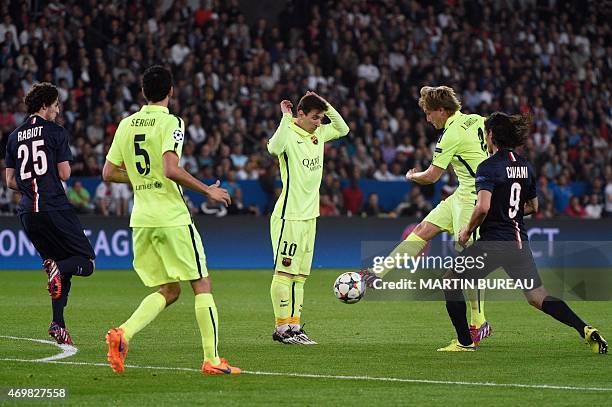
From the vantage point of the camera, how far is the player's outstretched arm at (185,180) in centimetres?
875

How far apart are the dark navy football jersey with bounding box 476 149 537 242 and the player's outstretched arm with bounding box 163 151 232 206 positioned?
2.56 meters

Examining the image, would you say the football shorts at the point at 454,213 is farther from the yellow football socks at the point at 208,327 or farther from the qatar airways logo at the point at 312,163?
the yellow football socks at the point at 208,327

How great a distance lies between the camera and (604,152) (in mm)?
28766

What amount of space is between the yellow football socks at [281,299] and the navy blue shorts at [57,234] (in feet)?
6.01

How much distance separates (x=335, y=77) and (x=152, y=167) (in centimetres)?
2041

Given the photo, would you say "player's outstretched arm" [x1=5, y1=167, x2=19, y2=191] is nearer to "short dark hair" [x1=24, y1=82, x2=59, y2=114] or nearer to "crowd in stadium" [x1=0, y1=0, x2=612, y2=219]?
"short dark hair" [x1=24, y1=82, x2=59, y2=114]

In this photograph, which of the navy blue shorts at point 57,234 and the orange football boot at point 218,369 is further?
the navy blue shorts at point 57,234

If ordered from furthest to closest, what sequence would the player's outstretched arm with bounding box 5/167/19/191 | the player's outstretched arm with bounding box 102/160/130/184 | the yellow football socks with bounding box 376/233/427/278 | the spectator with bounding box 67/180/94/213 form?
the spectator with bounding box 67/180/94/213
the yellow football socks with bounding box 376/233/427/278
the player's outstretched arm with bounding box 5/167/19/191
the player's outstretched arm with bounding box 102/160/130/184

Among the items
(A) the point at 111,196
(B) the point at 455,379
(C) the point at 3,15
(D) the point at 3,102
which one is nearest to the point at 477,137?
(B) the point at 455,379

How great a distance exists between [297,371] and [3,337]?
3823 millimetres

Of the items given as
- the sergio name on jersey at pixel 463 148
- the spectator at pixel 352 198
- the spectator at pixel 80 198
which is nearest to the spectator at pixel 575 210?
the spectator at pixel 352 198

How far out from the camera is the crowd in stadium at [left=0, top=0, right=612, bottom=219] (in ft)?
83.9

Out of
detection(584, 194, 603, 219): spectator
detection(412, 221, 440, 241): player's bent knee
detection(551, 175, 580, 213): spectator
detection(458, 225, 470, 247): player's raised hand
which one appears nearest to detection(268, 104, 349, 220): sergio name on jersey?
detection(412, 221, 440, 241): player's bent knee

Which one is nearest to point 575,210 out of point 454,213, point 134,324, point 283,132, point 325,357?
point 454,213
